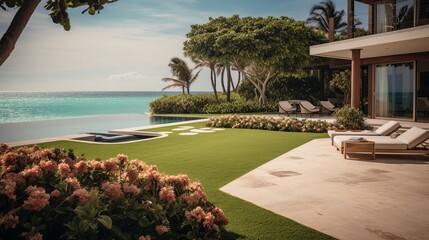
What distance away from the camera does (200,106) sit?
25.3m

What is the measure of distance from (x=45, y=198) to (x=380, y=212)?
373 centimetres

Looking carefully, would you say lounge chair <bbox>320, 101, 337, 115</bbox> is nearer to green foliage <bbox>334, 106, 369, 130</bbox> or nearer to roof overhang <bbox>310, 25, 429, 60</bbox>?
roof overhang <bbox>310, 25, 429, 60</bbox>

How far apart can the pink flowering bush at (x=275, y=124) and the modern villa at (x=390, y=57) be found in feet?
7.95

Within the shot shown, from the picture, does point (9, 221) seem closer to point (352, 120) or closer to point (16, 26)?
point (16, 26)

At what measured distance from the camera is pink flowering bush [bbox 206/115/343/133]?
510 inches

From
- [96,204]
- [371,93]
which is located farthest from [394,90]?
[96,204]

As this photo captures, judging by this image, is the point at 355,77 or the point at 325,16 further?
the point at 325,16

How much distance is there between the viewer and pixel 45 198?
2.34m

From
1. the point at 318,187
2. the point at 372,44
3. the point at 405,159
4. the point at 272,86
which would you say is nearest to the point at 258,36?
the point at 272,86

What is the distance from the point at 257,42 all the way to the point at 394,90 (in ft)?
26.9

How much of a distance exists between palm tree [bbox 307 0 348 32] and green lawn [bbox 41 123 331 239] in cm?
2638

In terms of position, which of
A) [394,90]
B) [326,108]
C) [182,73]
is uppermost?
[182,73]

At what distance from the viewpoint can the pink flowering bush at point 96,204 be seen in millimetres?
2277

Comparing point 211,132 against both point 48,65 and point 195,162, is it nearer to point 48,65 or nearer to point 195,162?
point 195,162
